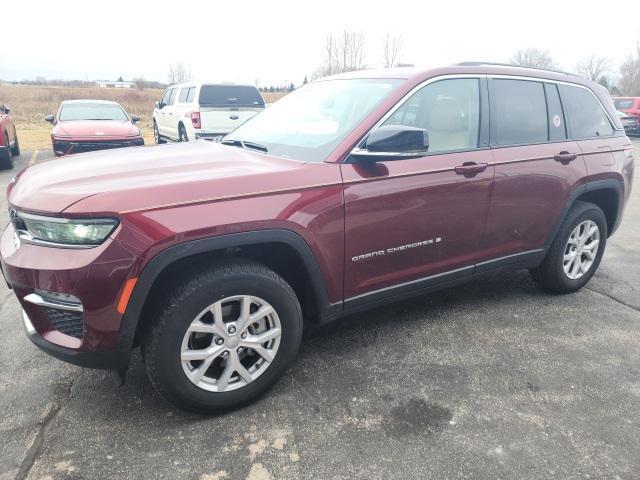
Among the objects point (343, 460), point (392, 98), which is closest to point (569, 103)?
point (392, 98)

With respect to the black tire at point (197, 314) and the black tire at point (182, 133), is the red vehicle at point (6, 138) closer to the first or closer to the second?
the black tire at point (182, 133)

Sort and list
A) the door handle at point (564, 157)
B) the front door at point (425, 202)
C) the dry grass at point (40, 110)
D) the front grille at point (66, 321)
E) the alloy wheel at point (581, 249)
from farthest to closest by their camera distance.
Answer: the dry grass at point (40, 110)
the alloy wheel at point (581, 249)
the door handle at point (564, 157)
the front door at point (425, 202)
the front grille at point (66, 321)

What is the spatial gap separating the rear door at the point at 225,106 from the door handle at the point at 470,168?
27.9ft

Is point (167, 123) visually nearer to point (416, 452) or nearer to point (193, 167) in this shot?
point (193, 167)

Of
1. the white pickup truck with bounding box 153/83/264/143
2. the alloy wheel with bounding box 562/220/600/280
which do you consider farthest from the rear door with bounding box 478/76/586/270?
the white pickup truck with bounding box 153/83/264/143

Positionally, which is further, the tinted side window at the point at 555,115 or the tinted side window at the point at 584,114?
the tinted side window at the point at 584,114

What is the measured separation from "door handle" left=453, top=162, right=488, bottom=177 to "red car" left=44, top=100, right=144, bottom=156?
7965mm

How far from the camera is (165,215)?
7.13ft

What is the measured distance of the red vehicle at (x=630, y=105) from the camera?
1975 cm

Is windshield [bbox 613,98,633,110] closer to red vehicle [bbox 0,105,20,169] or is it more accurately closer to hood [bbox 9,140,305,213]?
red vehicle [bbox 0,105,20,169]

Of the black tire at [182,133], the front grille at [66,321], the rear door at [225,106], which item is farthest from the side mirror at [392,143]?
the black tire at [182,133]

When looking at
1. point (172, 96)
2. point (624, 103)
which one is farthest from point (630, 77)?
point (172, 96)

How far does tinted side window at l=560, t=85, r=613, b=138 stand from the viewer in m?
3.85

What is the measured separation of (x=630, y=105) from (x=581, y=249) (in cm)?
1998
